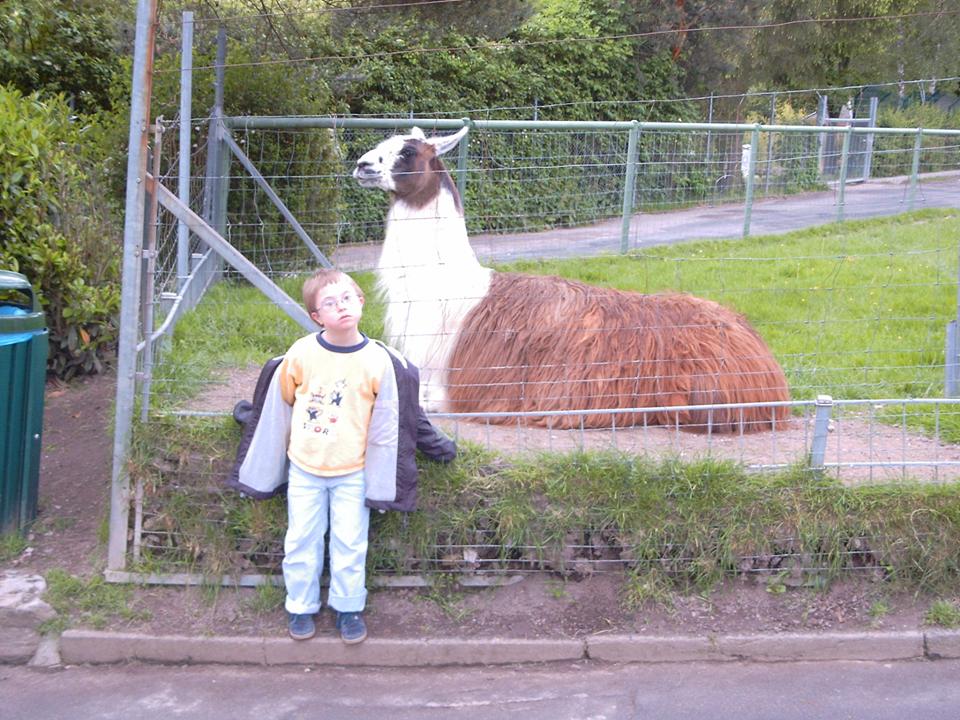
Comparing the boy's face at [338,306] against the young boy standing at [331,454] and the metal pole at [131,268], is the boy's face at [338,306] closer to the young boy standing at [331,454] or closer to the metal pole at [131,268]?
the young boy standing at [331,454]

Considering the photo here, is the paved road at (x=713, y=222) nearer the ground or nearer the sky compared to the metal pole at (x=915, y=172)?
nearer the ground

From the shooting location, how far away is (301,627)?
435 cm

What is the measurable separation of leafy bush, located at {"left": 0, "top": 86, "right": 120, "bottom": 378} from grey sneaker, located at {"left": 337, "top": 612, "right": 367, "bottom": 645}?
12.1 feet

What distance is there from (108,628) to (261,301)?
13.2 feet

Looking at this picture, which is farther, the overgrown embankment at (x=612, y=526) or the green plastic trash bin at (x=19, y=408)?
the green plastic trash bin at (x=19, y=408)

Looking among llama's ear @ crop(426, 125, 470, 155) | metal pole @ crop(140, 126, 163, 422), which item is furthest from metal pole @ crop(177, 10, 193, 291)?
llama's ear @ crop(426, 125, 470, 155)

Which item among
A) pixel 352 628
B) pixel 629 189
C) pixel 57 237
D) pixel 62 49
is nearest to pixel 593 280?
pixel 629 189

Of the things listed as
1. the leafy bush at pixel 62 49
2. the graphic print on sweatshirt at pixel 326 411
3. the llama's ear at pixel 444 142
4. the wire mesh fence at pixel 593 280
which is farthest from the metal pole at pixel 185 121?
the leafy bush at pixel 62 49

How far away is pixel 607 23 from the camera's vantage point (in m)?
18.5

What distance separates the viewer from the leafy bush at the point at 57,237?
683cm

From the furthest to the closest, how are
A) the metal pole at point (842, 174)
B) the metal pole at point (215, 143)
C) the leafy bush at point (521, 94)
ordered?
the metal pole at point (842, 174) < the leafy bush at point (521, 94) < the metal pole at point (215, 143)

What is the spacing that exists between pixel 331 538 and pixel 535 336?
1936 millimetres

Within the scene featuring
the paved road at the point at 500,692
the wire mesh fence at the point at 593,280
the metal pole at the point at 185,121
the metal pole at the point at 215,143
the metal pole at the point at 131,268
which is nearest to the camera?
the paved road at the point at 500,692

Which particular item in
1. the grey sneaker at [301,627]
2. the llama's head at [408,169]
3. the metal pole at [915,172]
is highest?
the metal pole at [915,172]
